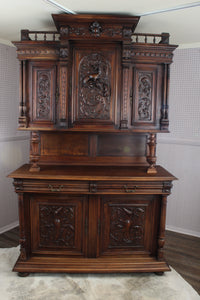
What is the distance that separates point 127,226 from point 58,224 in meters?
0.72

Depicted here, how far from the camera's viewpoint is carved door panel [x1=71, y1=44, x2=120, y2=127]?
2.53 metres

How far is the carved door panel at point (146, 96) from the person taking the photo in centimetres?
260

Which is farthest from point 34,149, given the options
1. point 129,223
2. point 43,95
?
point 129,223

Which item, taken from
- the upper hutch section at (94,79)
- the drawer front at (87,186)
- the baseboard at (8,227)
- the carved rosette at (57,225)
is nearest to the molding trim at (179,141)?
the upper hutch section at (94,79)

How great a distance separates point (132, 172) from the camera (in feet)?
8.75

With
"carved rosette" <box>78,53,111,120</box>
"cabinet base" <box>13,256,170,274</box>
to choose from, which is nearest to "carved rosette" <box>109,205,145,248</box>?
"cabinet base" <box>13,256,170,274</box>

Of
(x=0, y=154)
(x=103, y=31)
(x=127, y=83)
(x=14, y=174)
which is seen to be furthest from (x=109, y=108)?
(x=0, y=154)

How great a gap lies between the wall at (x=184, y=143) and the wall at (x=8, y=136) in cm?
204

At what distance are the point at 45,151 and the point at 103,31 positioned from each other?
145 centimetres

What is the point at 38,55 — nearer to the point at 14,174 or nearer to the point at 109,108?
the point at 109,108

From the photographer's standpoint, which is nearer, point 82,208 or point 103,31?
point 103,31

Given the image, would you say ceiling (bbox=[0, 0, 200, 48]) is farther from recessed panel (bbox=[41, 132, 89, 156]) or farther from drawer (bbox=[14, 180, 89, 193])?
drawer (bbox=[14, 180, 89, 193])

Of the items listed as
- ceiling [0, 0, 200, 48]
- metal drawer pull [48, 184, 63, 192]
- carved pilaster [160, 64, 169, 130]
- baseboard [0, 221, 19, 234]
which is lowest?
baseboard [0, 221, 19, 234]

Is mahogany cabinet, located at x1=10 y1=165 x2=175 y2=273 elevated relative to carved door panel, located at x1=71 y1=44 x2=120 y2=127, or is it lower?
lower
